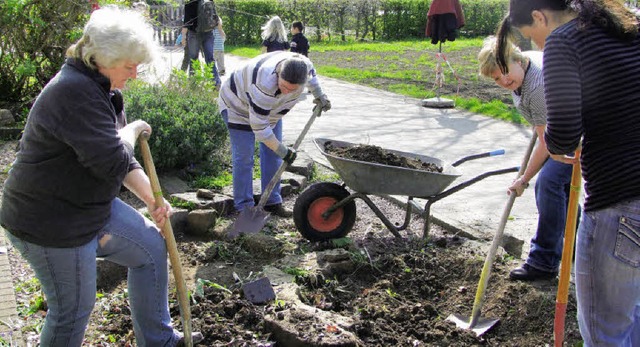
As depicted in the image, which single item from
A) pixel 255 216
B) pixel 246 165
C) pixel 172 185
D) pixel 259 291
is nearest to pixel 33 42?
pixel 172 185

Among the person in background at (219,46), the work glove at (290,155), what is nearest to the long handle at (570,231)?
the work glove at (290,155)

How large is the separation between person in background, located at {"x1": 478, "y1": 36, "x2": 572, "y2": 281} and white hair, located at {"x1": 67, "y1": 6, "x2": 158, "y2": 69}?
174 centimetres

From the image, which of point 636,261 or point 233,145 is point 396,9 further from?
point 636,261

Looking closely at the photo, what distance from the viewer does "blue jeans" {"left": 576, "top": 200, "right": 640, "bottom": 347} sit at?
7.91 ft

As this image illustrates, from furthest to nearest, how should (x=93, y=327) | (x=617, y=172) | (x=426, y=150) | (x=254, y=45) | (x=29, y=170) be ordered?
(x=254, y=45)
(x=426, y=150)
(x=93, y=327)
(x=29, y=170)
(x=617, y=172)

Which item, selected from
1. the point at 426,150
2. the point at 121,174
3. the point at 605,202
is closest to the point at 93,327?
the point at 121,174

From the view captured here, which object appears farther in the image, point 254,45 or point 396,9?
point 396,9

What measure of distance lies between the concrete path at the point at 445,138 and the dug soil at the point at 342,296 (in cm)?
78

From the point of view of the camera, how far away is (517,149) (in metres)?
7.93

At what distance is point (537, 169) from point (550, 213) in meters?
0.57

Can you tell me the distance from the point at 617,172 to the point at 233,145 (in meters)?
3.47

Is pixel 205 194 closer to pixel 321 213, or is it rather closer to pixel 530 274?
pixel 321 213

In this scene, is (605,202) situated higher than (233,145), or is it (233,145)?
(605,202)

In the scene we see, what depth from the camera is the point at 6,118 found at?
808 cm
